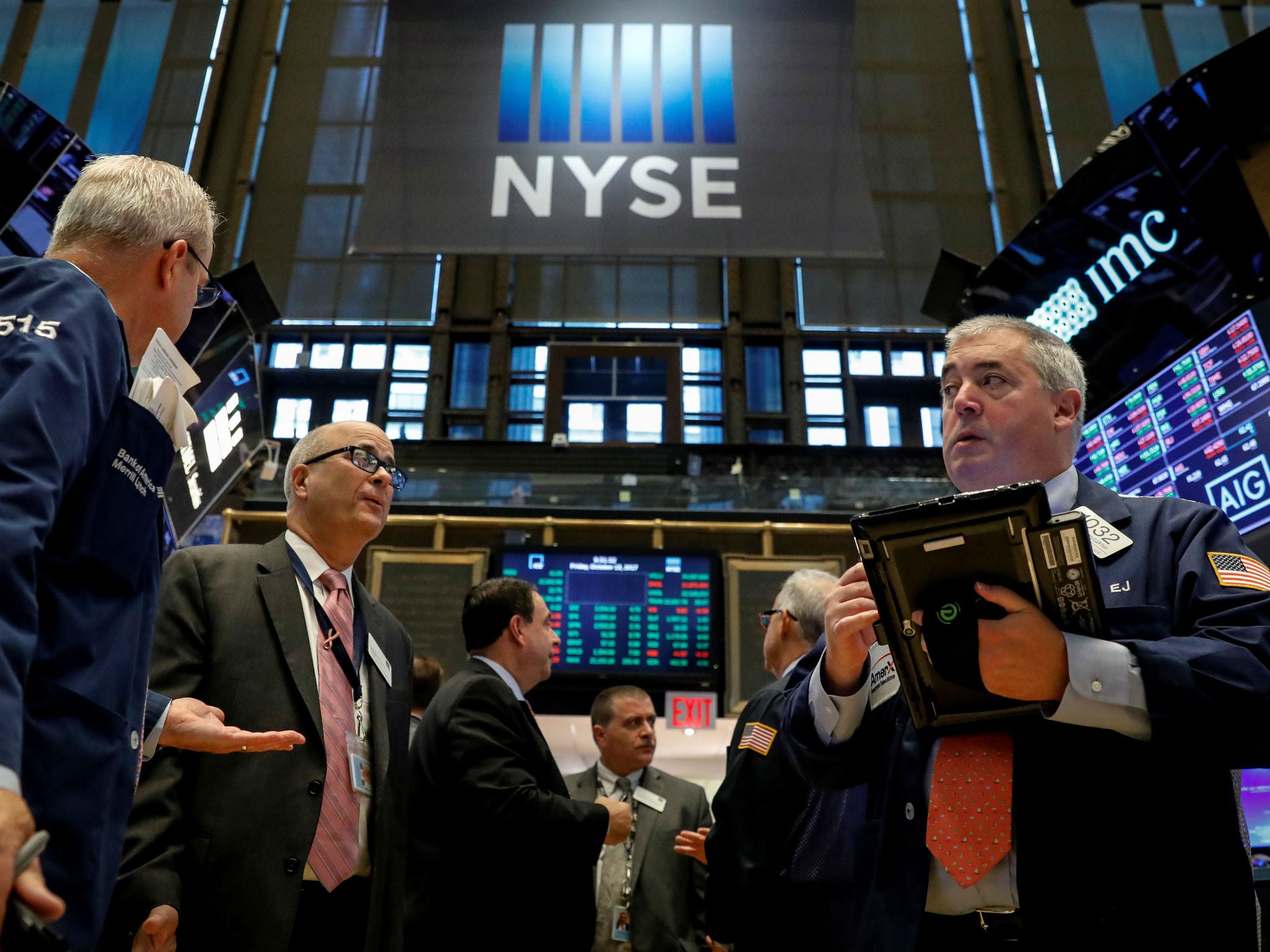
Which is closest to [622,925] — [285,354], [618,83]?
[618,83]

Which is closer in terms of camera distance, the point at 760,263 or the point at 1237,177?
the point at 1237,177

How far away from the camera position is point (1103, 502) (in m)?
1.82

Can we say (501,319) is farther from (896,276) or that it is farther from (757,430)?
(896,276)

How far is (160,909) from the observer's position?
189 cm

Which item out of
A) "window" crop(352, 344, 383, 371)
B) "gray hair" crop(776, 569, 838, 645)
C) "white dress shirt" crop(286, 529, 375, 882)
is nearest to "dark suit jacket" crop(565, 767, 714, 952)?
"gray hair" crop(776, 569, 838, 645)

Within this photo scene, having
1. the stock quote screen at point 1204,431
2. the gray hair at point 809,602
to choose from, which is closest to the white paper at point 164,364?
the gray hair at point 809,602

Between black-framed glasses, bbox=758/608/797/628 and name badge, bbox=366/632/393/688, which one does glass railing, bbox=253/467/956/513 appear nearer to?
black-framed glasses, bbox=758/608/797/628

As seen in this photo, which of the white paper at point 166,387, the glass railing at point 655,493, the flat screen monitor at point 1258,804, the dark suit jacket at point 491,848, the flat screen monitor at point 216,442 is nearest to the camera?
the white paper at point 166,387

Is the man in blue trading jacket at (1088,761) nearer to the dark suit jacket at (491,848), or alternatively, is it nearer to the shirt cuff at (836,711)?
the shirt cuff at (836,711)

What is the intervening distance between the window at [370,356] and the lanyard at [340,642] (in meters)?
14.6

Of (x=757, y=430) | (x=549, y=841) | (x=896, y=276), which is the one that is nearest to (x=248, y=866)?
(x=549, y=841)

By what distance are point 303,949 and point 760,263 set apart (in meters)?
15.8

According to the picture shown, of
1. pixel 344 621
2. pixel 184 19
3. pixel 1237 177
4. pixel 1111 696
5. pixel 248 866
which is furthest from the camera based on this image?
pixel 184 19

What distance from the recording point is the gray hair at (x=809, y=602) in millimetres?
3441
